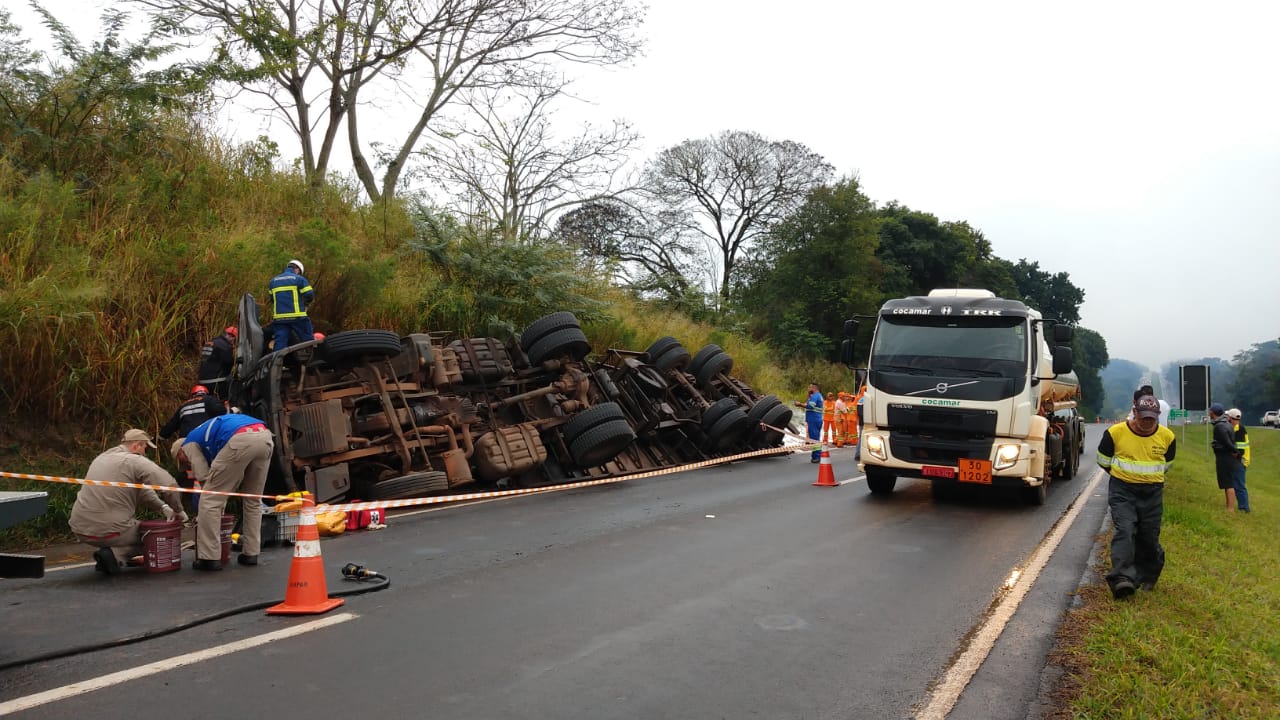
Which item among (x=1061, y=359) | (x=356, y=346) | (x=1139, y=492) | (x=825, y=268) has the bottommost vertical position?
(x=1139, y=492)

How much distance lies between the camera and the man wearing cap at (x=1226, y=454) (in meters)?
12.9

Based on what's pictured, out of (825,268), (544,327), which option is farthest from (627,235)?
(544,327)

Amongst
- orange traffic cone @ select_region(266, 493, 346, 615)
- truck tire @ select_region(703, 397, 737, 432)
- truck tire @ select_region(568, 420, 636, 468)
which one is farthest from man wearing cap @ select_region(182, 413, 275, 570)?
truck tire @ select_region(703, 397, 737, 432)

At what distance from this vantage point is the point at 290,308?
10.5 meters

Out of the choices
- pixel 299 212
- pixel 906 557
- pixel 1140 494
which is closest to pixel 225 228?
pixel 299 212

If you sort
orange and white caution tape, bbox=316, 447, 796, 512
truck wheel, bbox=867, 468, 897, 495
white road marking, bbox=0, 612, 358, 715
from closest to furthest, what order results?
white road marking, bbox=0, 612, 358, 715 < orange and white caution tape, bbox=316, 447, 796, 512 < truck wheel, bbox=867, 468, 897, 495

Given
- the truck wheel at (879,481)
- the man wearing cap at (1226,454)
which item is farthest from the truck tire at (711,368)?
the man wearing cap at (1226,454)

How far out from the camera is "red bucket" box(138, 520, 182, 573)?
22.0 ft

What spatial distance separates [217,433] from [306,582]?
253 centimetres

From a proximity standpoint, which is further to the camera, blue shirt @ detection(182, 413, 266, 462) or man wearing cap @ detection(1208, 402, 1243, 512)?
man wearing cap @ detection(1208, 402, 1243, 512)

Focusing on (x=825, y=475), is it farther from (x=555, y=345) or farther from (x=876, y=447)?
(x=555, y=345)

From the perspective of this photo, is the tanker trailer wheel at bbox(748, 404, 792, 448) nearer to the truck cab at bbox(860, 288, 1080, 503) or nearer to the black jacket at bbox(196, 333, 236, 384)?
the truck cab at bbox(860, 288, 1080, 503)

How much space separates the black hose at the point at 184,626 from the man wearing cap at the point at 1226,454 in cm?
1277

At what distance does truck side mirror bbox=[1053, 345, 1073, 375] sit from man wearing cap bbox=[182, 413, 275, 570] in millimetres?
9145
